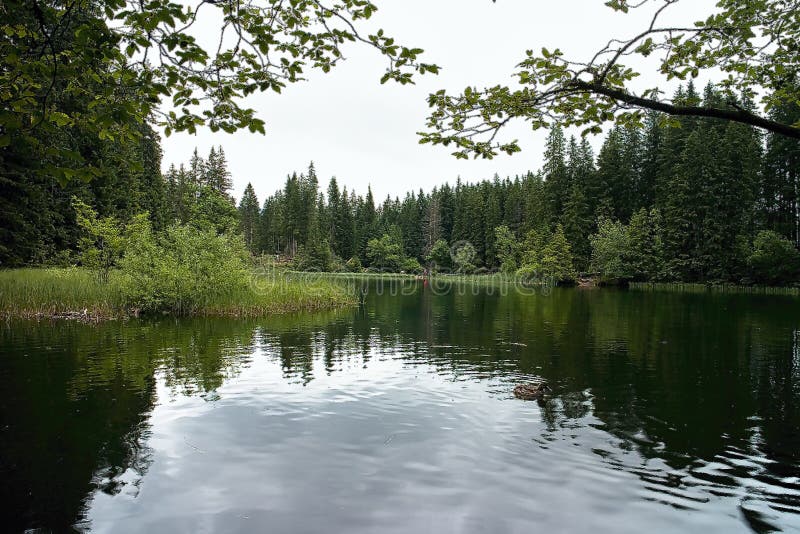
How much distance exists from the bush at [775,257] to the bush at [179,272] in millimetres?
51108

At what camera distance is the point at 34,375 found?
12086 millimetres

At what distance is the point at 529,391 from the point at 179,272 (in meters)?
19.7

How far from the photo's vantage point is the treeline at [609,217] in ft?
184

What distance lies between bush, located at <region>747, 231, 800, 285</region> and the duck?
50.5 metres

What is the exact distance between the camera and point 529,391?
1095 centimetres

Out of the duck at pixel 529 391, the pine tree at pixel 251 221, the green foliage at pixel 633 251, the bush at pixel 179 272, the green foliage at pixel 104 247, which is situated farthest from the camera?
the pine tree at pixel 251 221

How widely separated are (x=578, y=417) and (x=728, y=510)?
3644mm

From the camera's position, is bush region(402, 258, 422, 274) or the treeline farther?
bush region(402, 258, 422, 274)

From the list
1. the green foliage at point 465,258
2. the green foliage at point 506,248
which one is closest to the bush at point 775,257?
the green foliage at point 506,248

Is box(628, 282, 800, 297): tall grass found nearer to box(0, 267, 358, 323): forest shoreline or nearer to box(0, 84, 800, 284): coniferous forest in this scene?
box(0, 84, 800, 284): coniferous forest

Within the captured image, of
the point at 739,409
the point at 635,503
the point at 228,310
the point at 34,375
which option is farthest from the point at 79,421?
the point at 228,310

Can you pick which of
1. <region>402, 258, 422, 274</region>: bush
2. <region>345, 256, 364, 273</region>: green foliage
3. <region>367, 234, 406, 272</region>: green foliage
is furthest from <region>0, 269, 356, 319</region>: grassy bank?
<region>402, 258, 422, 274</region>: bush

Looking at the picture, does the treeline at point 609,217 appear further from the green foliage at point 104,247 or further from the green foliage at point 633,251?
the green foliage at point 104,247

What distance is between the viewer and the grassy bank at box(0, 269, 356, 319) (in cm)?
2136
